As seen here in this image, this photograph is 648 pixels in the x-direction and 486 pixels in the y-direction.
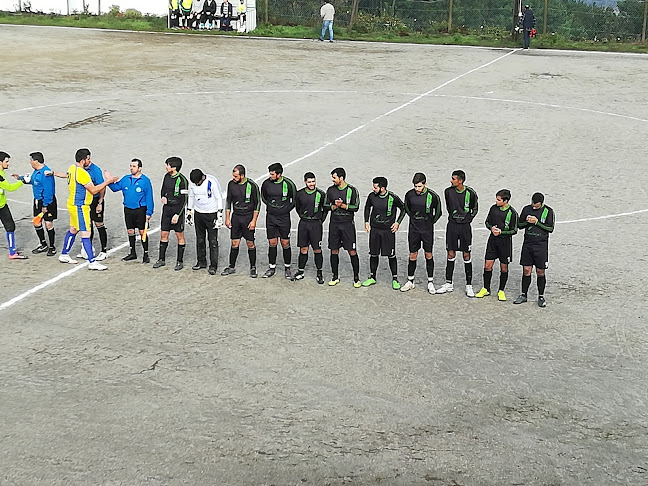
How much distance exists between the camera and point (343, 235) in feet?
50.5

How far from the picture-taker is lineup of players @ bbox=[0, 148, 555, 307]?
14727 mm

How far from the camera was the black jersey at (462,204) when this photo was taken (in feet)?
49.2

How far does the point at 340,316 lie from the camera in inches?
547

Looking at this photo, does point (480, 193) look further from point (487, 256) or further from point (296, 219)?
point (487, 256)

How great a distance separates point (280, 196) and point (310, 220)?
2.20 feet

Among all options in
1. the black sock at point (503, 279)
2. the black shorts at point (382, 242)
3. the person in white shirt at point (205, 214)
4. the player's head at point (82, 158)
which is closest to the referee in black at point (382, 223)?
the black shorts at point (382, 242)

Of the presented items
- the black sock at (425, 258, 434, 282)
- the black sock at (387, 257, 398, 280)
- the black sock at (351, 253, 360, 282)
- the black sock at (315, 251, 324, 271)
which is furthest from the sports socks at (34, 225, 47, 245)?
the black sock at (425, 258, 434, 282)

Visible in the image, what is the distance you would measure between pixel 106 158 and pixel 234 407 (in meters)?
14.2

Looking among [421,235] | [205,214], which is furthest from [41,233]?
Answer: [421,235]

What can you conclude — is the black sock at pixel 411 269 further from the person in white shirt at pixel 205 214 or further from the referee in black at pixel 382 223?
the person in white shirt at pixel 205 214

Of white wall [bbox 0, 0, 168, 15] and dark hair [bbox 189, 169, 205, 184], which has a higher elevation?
white wall [bbox 0, 0, 168, 15]

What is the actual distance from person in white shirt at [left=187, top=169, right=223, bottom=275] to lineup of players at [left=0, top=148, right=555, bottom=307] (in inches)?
0.7

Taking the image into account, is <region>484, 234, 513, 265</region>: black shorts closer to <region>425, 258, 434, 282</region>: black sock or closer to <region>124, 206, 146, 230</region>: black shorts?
<region>425, 258, 434, 282</region>: black sock

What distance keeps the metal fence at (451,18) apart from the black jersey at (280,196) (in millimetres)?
37143
